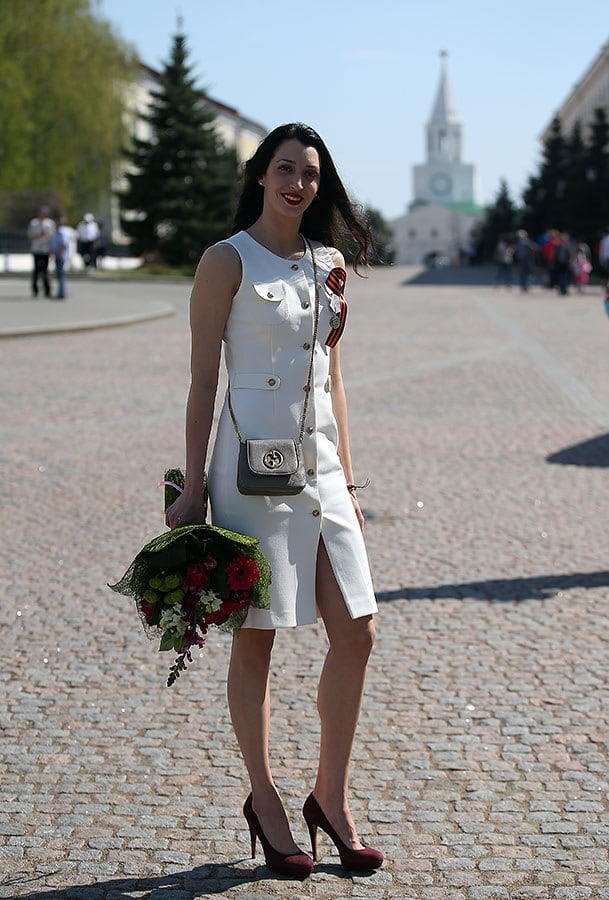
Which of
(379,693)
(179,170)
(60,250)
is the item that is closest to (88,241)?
(179,170)

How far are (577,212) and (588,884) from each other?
6168 cm

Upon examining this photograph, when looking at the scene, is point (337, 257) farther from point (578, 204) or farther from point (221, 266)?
point (578, 204)

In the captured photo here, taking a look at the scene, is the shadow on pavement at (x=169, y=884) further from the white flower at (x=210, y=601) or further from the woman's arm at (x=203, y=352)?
the woman's arm at (x=203, y=352)

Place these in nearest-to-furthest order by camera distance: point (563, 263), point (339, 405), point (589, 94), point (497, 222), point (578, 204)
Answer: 1. point (339, 405)
2. point (563, 263)
3. point (578, 204)
4. point (497, 222)
5. point (589, 94)

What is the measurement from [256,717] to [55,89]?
153ft

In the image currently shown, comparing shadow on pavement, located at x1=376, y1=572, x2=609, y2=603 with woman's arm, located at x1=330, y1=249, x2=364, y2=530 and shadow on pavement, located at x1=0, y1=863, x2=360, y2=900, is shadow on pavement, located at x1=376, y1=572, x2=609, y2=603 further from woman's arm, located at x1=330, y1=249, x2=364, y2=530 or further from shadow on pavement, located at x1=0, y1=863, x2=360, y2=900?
shadow on pavement, located at x1=0, y1=863, x2=360, y2=900

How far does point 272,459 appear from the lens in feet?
11.6

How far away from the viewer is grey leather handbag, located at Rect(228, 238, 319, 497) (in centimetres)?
354

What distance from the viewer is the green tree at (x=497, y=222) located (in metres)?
96.8

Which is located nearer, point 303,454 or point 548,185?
point 303,454

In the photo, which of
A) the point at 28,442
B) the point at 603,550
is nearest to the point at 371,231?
the point at 603,550

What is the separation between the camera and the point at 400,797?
421 centimetres

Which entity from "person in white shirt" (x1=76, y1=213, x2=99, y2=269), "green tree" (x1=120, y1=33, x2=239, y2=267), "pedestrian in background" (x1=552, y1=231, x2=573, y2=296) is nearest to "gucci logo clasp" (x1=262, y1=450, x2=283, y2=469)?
"pedestrian in background" (x1=552, y1=231, x2=573, y2=296)

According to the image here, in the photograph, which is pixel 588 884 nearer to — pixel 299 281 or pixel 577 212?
pixel 299 281
